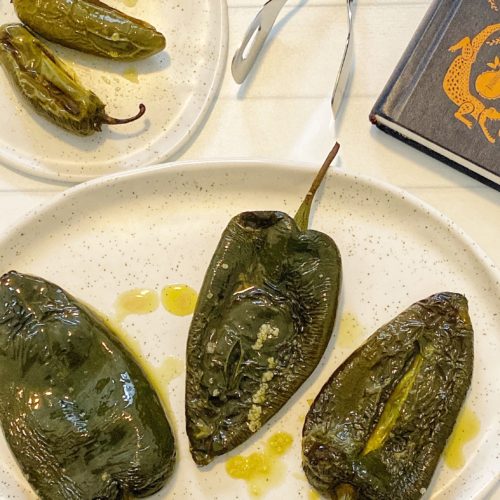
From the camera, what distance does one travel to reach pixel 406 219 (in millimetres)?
1486

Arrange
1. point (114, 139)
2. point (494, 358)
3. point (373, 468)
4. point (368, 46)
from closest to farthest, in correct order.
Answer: point (373, 468), point (494, 358), point (114, 139), point (368, 46)

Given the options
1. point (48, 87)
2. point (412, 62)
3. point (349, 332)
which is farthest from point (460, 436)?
point (48, 87)

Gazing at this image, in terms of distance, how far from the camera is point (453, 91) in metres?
1.54

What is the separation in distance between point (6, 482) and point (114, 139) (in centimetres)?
75

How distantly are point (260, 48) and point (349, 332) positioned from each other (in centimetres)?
70

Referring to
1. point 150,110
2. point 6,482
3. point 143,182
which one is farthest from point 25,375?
point 150,110

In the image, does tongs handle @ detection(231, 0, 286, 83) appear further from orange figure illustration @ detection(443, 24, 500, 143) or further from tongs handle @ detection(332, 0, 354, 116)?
orange figure illustration @ detection(443, 24, 500, 143)

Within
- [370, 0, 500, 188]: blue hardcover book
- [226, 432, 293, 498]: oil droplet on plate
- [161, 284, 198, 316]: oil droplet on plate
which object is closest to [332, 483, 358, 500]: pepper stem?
[226, 432, 293, 498]: oil droplet on plate

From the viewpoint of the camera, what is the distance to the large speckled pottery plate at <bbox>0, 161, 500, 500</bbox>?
4.64 ft

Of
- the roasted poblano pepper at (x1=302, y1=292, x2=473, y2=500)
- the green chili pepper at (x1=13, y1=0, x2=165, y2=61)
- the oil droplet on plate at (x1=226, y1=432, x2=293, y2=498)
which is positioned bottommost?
the oil droplet on plate at (x1=226, y1=432, x2=293, y2=498)

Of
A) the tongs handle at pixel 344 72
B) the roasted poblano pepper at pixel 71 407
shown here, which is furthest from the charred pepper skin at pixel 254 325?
the tongs handle at pixel 344 72

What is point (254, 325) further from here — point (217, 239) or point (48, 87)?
point (48, 87)

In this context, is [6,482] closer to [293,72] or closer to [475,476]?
[475,476]

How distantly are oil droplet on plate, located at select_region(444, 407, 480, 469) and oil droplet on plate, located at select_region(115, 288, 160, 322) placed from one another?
658 mm
